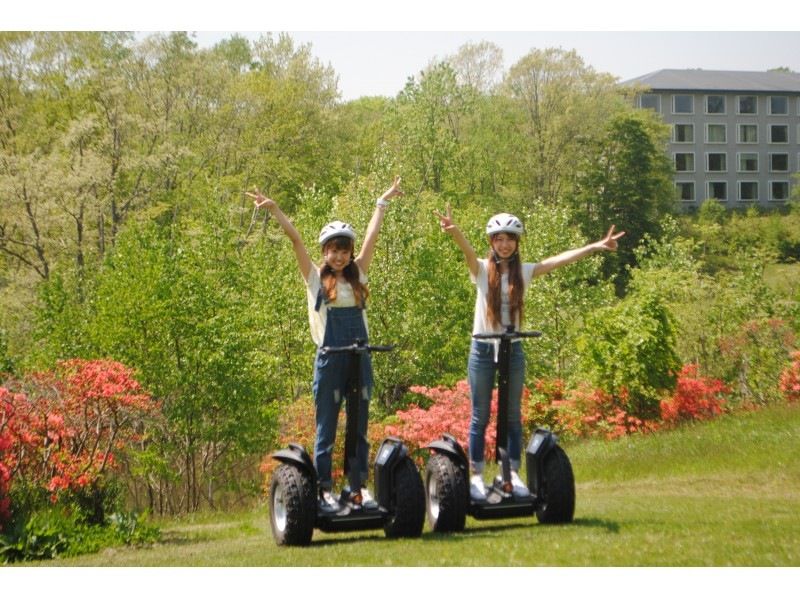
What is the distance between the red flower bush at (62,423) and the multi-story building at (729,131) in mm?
17395

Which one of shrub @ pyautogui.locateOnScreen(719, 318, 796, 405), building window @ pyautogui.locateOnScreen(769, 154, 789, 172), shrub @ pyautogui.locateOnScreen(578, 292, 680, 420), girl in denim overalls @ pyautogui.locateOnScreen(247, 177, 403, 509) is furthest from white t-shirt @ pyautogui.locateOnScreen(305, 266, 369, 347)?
building window @ pyautogui.locateOnScreen(769, 154, 789, 172)

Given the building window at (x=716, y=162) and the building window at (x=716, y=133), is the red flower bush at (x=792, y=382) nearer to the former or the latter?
the building window at (x=716, y=162)

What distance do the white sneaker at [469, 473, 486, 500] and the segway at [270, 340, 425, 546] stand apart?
0.44 m

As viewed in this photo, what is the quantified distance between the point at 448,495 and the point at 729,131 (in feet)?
113

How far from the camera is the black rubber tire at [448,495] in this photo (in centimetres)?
702

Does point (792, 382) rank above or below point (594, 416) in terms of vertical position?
above

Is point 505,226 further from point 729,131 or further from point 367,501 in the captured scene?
point 729,131

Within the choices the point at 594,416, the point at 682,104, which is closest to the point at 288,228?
the point at 594,416

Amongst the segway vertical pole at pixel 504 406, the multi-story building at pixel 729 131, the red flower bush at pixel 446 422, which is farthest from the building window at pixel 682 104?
the segway vertical pole at pixel 504 406

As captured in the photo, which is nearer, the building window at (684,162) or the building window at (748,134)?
the building window at (748,134)

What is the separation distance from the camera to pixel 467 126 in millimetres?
34812

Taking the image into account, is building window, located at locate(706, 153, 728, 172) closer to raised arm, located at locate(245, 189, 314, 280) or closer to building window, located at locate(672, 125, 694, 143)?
building window, located at locate(672, 125, 694, 143)

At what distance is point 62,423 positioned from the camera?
31.0 ft

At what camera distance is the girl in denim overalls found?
22.5ft
